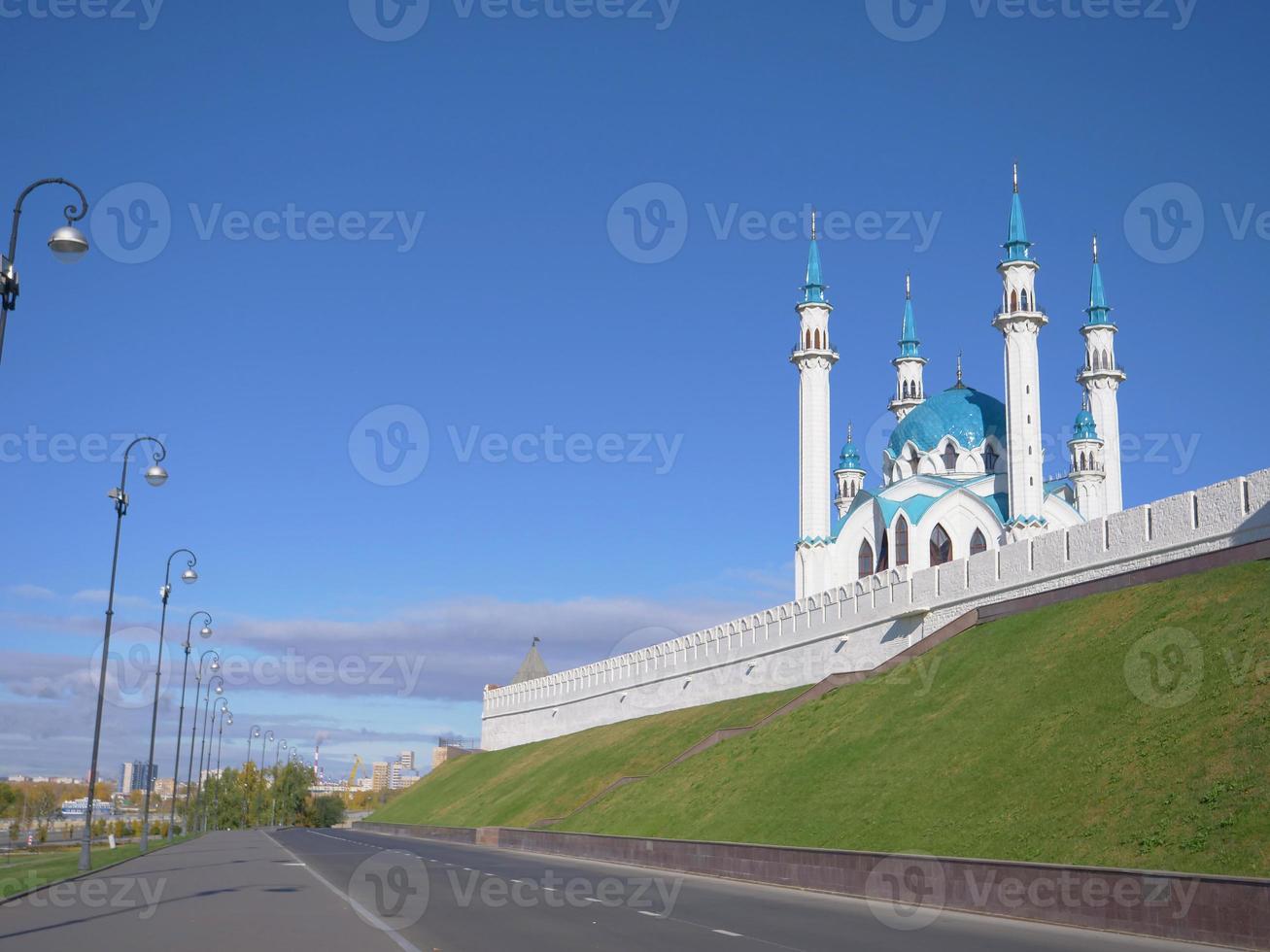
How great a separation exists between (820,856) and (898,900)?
3.22m

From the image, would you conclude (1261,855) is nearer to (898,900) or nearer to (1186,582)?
(898,900)

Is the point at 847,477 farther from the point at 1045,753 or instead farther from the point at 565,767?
the point at 1045,753

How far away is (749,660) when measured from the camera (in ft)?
191

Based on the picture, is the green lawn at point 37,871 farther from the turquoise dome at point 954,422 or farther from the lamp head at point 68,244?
the turquoise dome at point 954,422

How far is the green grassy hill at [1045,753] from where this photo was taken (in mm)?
20906

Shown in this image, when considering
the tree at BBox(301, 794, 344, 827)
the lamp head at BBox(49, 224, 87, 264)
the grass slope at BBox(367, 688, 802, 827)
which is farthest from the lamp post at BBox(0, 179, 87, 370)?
the tree at BBox(301, 794, 344, 827)

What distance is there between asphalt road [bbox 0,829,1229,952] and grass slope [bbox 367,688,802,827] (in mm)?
23618

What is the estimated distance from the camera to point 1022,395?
62.5 meters
